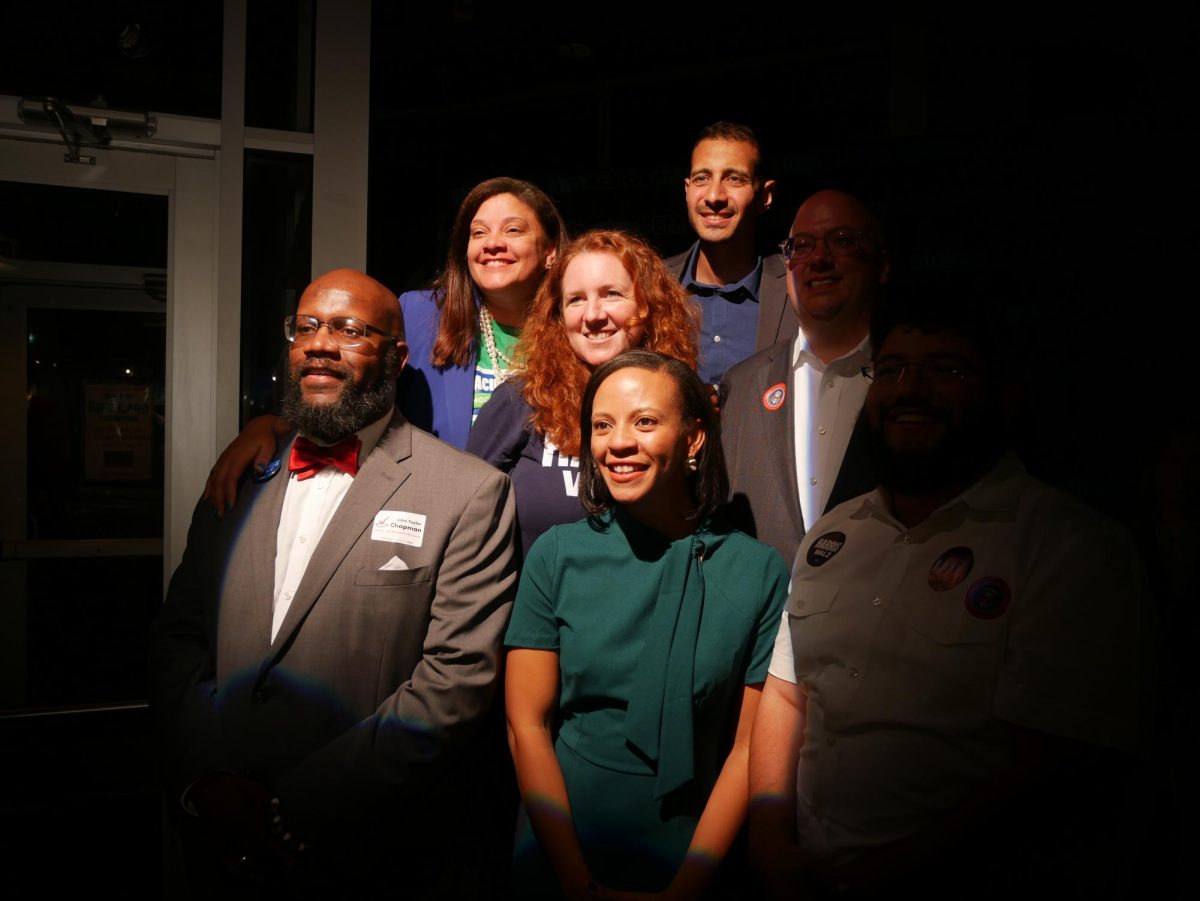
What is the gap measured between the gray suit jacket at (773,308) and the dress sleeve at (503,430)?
29.8 inches

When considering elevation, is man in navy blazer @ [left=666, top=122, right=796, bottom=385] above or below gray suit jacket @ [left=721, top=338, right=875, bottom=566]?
above

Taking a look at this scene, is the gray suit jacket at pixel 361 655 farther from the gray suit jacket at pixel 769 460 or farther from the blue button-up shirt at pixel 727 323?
the blue button-up shirt at pixel 727 323

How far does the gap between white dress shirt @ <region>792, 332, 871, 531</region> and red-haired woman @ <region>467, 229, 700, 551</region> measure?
1.58ft

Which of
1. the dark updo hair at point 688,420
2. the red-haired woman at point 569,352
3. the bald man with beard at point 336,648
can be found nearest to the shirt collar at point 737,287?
the red-haired woman at point 569,352

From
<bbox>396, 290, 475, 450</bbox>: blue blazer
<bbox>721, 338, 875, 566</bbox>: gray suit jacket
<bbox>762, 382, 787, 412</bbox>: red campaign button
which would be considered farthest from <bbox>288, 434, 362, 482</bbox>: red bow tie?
<bbox>762, 382, 787, 412</bbox>: red campaign button

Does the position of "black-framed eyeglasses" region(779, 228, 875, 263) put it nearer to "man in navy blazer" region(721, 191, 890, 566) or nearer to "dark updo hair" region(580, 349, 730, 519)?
"man in navy blazer" region(721, 191, 890, 566)

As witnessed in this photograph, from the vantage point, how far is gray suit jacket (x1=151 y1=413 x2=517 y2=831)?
2092mm

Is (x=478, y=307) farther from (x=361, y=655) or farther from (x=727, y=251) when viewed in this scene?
(x=361, y=655)

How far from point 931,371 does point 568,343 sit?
1233 mm

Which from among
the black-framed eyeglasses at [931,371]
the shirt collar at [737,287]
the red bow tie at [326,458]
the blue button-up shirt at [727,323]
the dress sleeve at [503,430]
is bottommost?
the red bow tie at [326,458]

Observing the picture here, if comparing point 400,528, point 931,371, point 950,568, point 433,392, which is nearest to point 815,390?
point 931,371

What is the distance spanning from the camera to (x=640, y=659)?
189 cm

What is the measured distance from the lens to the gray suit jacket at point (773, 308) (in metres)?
2.73

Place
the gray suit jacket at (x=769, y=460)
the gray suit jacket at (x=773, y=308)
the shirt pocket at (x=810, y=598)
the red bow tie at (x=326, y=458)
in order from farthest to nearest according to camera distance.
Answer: the gray suit jacket at (x=773, y=308) → the red bow tie at (x=326, y=458) → the gray suit jacket at (x=769, y=460) → the shirt pocket at (x=810, y=598)
